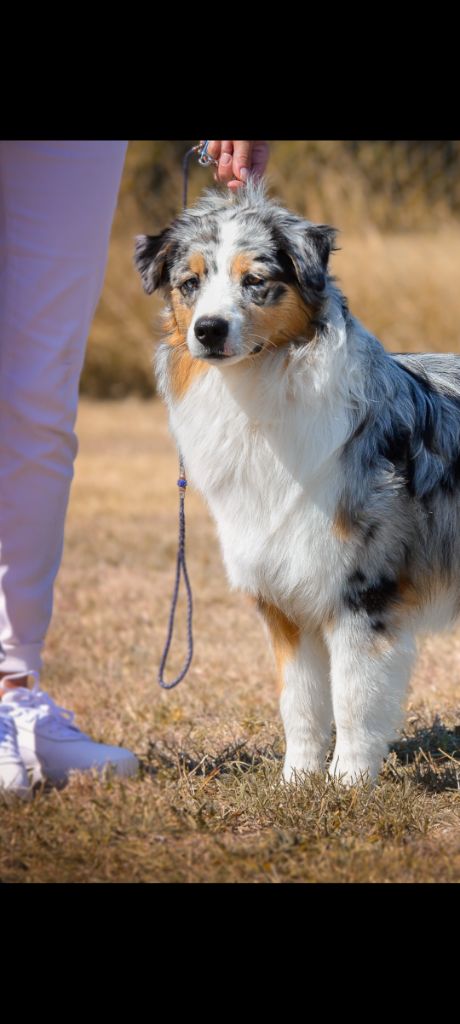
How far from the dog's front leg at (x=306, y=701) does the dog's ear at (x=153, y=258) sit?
3.76ft

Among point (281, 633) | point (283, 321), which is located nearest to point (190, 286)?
point (283, 321)

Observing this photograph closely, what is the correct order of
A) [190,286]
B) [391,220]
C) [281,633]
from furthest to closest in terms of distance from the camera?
[391,220]
[281,633]
[190,286]

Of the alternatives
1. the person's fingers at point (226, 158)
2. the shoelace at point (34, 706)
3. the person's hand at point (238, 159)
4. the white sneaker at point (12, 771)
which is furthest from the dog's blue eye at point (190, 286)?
the white sneaker at point (12, 771)

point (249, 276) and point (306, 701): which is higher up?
point (249, 276)

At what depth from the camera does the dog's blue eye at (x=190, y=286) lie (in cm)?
350

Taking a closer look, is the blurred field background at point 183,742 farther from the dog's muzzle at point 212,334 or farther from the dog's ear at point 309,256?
the dog's ear at point 309,256

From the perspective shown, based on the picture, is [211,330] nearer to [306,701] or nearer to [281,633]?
[281,633]

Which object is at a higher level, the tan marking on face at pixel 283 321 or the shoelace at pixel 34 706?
the tan marking on face at pixel 283 321

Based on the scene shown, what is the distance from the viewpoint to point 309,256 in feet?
11.3

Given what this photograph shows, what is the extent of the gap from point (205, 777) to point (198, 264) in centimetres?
151

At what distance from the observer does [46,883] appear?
2.89 m

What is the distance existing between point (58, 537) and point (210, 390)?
2.05 ft

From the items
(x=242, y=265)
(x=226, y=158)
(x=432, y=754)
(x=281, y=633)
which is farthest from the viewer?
(x=432, y=754)
